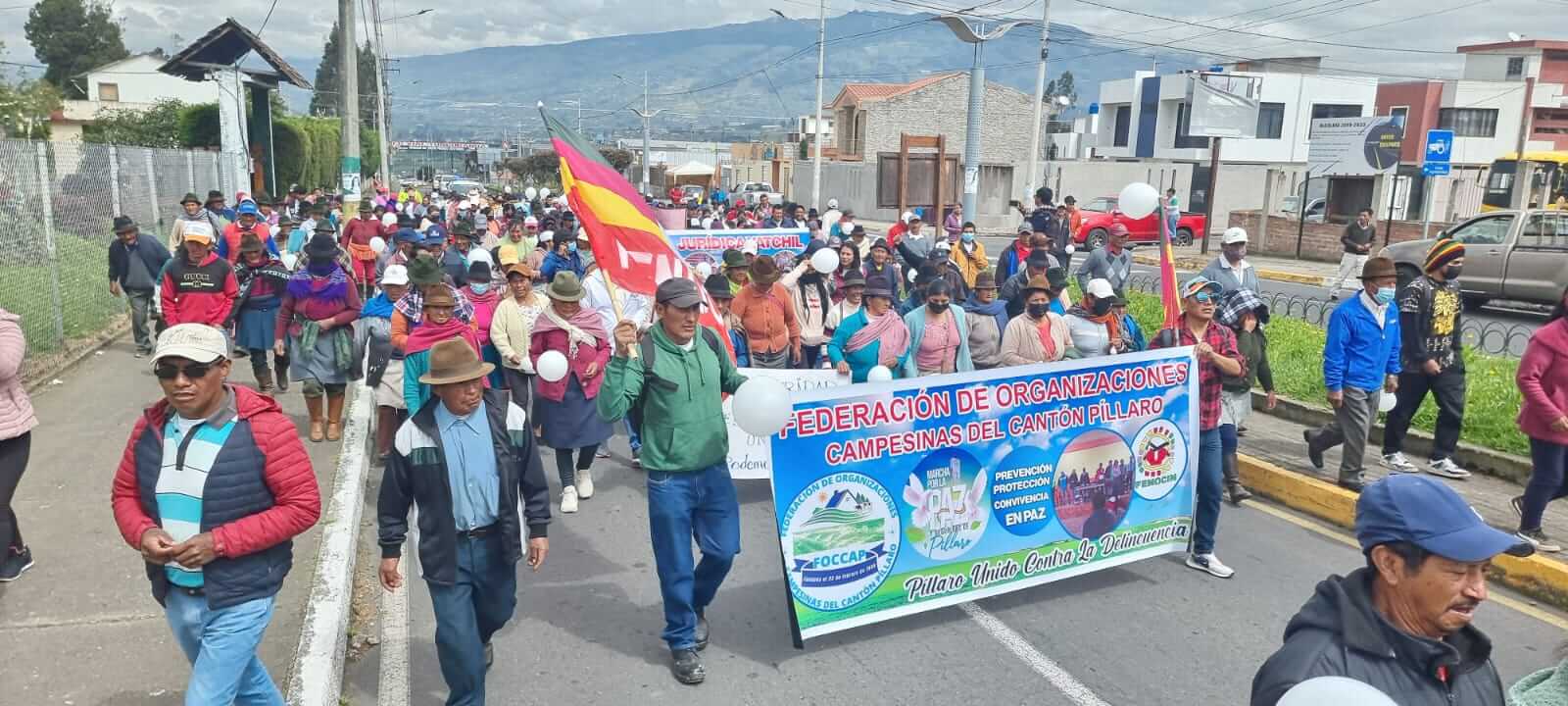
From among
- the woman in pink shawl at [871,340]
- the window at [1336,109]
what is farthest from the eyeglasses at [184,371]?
the window at [1336,109]

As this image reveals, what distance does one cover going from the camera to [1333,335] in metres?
6.80

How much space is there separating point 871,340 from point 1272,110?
58806 mm

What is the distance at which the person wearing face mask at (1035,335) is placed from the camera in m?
6.72

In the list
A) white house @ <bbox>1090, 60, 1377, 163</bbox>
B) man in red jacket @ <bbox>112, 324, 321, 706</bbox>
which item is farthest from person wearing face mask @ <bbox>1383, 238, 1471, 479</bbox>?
white house @ <bbox>1090, 60, 1377, 163</bbox>

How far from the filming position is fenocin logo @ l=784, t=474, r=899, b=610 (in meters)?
4.72

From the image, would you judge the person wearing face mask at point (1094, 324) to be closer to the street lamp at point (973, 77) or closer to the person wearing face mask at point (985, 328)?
the person wearing face mask at point (985, 328)

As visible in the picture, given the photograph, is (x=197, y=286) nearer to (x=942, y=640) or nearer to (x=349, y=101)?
(x=942, y=640)

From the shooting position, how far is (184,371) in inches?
122

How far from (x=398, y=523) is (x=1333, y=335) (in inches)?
233

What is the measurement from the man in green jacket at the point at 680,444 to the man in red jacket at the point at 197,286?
5142 millimetres

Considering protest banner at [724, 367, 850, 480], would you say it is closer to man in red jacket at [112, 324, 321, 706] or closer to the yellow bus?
man in red jacket at [112, 324, 321, 706]

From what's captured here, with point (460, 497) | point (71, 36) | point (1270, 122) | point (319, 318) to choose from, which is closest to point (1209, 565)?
point (460, 497)

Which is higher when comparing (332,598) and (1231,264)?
(1231,264)

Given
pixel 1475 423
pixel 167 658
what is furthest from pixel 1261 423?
pixel 167 658
